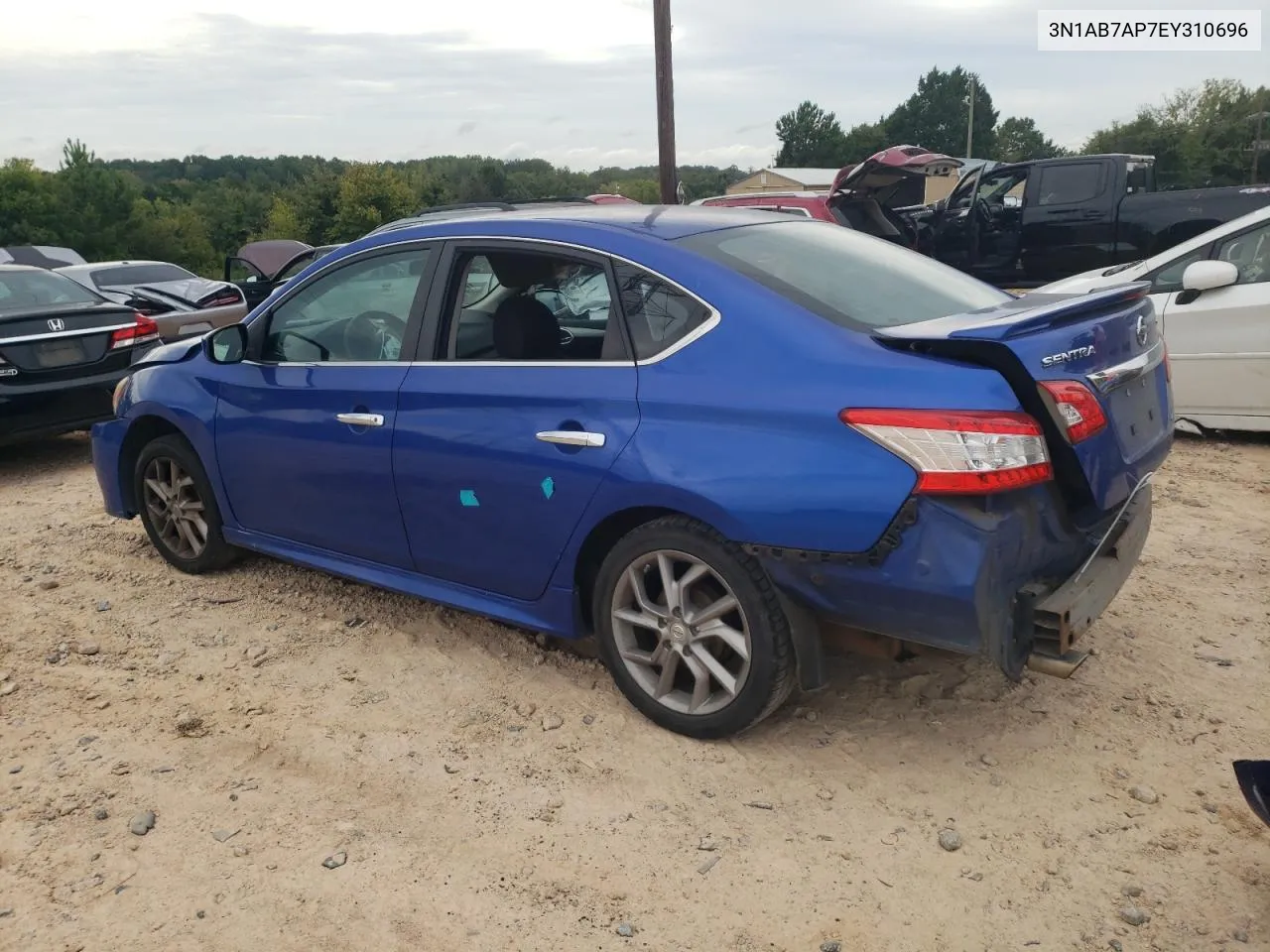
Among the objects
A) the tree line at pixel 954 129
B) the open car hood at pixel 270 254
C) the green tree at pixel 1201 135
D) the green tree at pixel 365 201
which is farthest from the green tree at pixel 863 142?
the open car hood at pixel 270 254

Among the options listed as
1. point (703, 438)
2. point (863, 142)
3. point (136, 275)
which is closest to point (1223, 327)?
point (703, 438)

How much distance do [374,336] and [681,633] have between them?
5.66ft

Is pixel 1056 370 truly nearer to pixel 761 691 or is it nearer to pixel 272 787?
pixel 761 691

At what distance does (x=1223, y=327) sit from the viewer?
253 inches

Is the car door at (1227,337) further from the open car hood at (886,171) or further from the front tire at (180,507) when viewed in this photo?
the front tire at (180,507)

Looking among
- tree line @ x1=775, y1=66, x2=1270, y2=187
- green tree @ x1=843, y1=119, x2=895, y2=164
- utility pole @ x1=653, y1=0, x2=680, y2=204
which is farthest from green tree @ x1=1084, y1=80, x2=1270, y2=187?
utility pole @ x1=653, y1=0, x2=680, y2=204

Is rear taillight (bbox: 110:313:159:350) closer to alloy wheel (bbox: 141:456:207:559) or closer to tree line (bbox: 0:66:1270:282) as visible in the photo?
alloy wheel (bbox: 141:456:207:559)

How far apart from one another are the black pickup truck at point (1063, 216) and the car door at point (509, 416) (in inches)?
343

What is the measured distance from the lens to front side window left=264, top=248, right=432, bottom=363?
12.6 feet

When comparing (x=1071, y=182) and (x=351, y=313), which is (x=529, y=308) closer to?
(x=351, y=313)

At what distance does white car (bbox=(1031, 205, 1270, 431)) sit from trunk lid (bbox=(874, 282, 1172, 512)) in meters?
3.56

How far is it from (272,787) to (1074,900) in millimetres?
2271

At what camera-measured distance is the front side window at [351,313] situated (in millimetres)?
3850

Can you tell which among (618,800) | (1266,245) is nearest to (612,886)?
(618,800)
